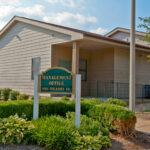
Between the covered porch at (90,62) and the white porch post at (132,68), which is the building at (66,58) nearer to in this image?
the covered porch at (90,62)

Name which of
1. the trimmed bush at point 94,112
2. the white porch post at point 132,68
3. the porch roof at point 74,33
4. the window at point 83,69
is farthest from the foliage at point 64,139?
the window at point 83,69

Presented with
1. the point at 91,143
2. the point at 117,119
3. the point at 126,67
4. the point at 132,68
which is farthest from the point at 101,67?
the point at 91,143

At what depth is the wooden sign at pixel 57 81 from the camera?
15.5 ft

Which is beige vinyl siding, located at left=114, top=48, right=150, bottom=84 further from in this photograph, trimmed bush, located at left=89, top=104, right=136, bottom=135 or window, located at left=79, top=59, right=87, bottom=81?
trimmed bush, located at left=89, top=104, right=136, bottom=135

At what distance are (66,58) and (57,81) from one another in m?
7.44

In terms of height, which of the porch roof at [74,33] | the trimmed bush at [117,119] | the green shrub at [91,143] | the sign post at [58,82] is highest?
the porch roof at [74,33]

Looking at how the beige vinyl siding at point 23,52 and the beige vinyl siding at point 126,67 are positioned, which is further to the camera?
the beige vinyl siding at point 126,67

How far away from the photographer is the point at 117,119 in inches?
192

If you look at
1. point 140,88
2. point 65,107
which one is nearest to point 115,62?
point 140,88

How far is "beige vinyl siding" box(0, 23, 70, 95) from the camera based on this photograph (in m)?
11.6

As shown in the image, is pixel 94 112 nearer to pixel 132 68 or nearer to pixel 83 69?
pixel 132 68

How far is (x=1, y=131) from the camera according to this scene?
3941mm

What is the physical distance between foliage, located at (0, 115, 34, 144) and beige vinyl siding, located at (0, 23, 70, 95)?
683 centimetres

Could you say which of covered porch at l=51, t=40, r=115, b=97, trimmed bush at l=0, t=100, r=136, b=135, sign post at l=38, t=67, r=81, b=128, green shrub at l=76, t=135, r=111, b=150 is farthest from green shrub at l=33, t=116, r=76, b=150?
covered porch at l=51, t=40, r=115, b=97
